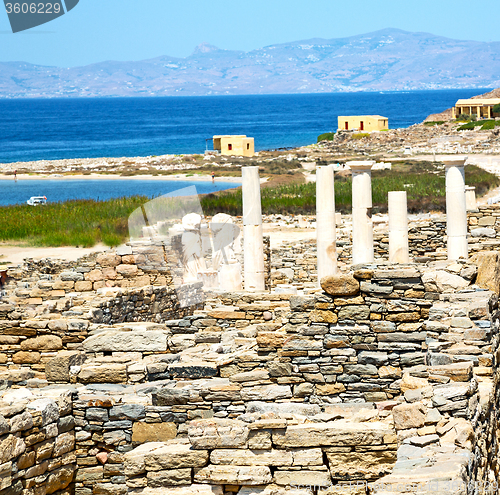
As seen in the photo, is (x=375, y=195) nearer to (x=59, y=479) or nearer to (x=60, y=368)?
(x=60, y=368)

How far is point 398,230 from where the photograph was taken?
62.3 ft

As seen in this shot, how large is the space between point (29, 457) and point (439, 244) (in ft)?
51.9

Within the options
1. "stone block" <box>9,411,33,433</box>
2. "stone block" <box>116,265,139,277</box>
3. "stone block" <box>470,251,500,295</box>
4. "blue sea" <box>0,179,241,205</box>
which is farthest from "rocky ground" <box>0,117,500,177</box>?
"stone block" <box>9,411,33,433</box>

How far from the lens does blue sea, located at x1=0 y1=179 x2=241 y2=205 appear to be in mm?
49662

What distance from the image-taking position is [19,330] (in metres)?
10.4

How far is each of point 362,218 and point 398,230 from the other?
0.94 metres

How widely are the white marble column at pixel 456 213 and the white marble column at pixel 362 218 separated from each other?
6.35ft

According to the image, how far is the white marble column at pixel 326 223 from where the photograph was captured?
728 inches

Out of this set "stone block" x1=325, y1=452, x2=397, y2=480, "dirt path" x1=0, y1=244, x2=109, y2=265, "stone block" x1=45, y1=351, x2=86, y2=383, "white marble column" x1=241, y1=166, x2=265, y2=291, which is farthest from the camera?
"dirt path" x1=0, y1=244, x2=109, y2=265

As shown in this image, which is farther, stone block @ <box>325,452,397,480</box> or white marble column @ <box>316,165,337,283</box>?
white marble column @ <box>316,165,337,283</box>

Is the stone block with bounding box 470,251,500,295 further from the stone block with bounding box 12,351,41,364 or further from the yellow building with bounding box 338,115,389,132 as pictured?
the yellow building with bounding box 338,115,389,132

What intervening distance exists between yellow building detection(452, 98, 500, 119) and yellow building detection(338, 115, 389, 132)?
37.5 ft

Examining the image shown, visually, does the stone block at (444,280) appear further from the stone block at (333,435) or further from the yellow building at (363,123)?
the yellow building at (363,123)

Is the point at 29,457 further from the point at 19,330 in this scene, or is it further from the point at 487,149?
the point at 487,149
